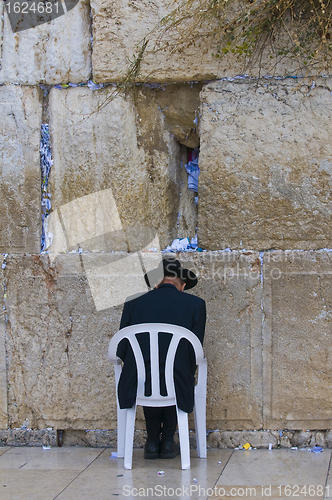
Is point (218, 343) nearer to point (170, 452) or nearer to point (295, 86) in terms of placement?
point (170, 452)

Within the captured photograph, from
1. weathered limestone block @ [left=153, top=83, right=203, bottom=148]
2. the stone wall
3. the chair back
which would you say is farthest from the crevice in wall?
the chair back

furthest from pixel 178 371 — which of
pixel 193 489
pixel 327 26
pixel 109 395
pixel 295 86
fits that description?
pixel 327 26

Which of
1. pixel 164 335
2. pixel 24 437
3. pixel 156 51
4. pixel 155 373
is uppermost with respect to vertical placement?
pixel 156 51

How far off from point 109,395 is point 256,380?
3.30 feet

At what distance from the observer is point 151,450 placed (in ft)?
10.2

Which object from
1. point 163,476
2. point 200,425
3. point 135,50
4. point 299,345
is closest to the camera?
point 163,476

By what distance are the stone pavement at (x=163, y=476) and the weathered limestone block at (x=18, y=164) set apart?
4.70ft

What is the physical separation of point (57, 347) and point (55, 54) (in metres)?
2.07

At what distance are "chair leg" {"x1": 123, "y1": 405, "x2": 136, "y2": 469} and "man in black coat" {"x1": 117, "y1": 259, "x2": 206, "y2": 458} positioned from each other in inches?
2.5

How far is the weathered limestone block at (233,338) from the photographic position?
3.38 metres

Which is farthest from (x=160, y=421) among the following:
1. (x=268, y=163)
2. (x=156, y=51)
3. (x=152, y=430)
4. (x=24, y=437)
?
(x=156, y=51)

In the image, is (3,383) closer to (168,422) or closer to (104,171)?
(168,422)

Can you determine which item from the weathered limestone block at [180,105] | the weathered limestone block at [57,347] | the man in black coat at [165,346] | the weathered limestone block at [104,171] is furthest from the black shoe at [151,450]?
the weathered limestone block at [180,105]

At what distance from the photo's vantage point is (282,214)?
3453 mm
